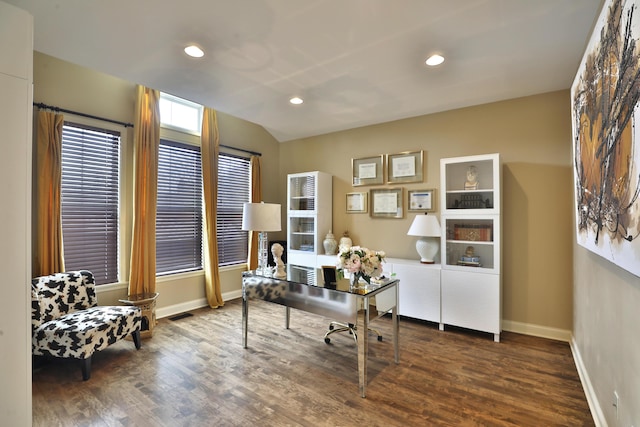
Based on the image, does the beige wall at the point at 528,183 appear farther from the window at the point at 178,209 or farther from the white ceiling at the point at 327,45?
the window at the point at 178,209

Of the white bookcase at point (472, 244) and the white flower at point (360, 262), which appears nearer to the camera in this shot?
the white flower at point (360, 262)

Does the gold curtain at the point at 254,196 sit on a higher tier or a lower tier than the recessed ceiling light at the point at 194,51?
lower

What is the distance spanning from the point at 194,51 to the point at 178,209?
238 centimetres

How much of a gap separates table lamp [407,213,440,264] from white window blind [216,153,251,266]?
2.81m

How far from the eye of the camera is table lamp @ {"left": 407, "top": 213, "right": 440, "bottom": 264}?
12.0ft

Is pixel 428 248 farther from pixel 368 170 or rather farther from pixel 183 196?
pixel 183 196

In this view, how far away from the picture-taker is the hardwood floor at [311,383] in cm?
203

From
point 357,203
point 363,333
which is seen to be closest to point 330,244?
point 357,203

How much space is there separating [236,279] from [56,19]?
3814 millimetres

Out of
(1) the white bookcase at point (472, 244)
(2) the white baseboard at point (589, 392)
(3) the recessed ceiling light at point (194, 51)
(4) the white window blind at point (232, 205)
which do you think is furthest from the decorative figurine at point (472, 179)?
(4) the white window blind at point (232, 205)

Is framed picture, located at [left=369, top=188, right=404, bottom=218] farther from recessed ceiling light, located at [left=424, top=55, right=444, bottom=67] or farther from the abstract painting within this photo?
the abstract painting

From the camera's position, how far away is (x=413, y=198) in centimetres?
419

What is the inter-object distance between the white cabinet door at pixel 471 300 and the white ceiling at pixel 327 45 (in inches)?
82.0

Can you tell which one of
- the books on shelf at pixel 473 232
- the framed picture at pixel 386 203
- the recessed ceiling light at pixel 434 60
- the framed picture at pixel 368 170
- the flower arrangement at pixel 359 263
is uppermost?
the recessed ceiling light at pixel 434 60
